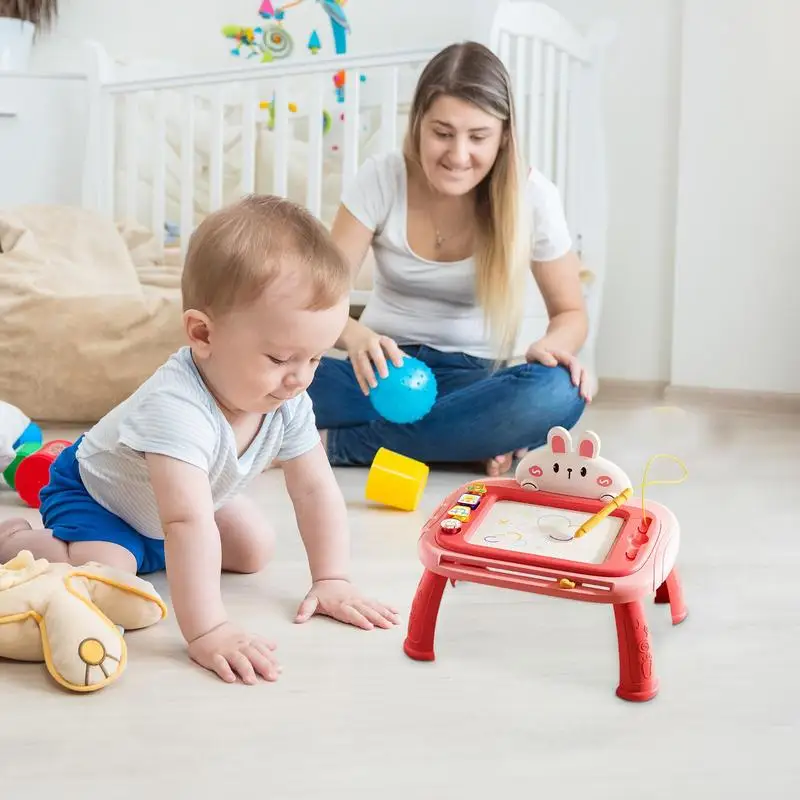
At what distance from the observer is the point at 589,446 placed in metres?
0.94

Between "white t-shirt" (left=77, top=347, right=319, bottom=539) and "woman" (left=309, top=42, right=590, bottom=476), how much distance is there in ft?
1.43

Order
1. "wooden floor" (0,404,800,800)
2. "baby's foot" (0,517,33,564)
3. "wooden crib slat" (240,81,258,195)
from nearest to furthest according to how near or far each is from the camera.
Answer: "wooden floor" (0,404,800,800)
"baby's foot" (0,517,33,564)
"wooden crib slat" (240,81,258,195)

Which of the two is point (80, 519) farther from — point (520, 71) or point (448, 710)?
point (520, 71)

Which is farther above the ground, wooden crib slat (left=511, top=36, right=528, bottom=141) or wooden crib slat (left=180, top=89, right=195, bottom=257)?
wooden crib slat (left=511, top=36, right=528, bottom=141)

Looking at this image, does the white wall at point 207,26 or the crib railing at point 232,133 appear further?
the white wall at point 207,26

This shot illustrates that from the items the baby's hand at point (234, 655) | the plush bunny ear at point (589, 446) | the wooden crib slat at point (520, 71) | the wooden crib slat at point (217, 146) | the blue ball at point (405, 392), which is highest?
the wooden crib slat at point (520, 71)

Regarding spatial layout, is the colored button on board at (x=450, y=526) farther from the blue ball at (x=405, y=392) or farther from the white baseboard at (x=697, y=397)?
the white baseboard at (x=697, y=397)

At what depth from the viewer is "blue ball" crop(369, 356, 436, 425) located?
1424mm

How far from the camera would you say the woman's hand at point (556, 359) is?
152cm

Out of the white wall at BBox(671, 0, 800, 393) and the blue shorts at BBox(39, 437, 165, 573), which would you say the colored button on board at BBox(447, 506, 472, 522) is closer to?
the blue shorts at BBox(39, 437, 165, 573)

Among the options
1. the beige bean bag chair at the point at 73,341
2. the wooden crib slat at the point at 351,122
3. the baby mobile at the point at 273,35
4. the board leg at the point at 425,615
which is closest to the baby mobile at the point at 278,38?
the baby mobile at the point at 273,35

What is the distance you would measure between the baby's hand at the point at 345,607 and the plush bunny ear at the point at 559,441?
21 cm

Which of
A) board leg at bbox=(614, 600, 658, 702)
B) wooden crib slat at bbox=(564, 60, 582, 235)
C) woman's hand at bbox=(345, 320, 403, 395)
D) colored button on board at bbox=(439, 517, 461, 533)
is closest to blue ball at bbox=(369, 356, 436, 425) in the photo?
woman's hand at bbox=(345, 320, 403, 395)

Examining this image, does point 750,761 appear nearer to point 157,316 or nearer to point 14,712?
point 14,712
